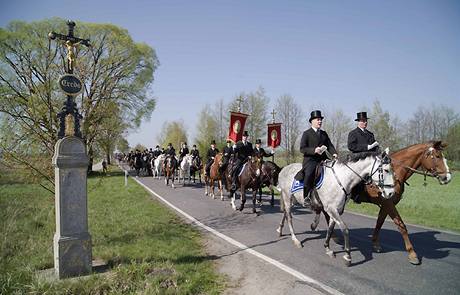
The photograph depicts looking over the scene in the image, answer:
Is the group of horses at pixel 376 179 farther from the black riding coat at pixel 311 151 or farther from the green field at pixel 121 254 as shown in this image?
the green field at pixel 121 254

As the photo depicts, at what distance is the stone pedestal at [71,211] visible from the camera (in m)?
5.02

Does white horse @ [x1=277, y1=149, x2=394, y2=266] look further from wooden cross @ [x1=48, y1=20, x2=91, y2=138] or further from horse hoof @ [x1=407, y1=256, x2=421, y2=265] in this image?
wooden cross @ [x1=48, y1=20, x2=91, y2=138]

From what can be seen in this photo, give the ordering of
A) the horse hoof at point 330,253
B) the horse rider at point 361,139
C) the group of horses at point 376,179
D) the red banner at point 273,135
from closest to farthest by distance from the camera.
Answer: the group of horses at point 376,179 → the horse hoof at point 330,253 → the horse rider at point 361,139 → the red banner at point 273,135

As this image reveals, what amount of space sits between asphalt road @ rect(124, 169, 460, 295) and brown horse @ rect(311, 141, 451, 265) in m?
0.43

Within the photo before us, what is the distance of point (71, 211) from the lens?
16.8 ft

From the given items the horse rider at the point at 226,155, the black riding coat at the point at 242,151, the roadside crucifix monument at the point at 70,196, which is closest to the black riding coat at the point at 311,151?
the roadside crucifix monument at the point at 70,196

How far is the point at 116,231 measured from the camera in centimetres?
815

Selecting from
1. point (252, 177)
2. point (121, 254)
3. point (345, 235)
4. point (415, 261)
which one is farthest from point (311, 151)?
point (252, 177)

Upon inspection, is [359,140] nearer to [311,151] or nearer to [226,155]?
[311,151]

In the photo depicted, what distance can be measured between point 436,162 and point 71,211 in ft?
22.2

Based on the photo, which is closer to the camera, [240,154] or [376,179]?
[376,179]

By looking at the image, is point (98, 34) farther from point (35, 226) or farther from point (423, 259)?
point (423, 259)

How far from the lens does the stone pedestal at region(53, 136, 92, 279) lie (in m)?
5.02

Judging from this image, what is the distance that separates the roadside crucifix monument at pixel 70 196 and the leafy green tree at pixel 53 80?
259 centimetres
